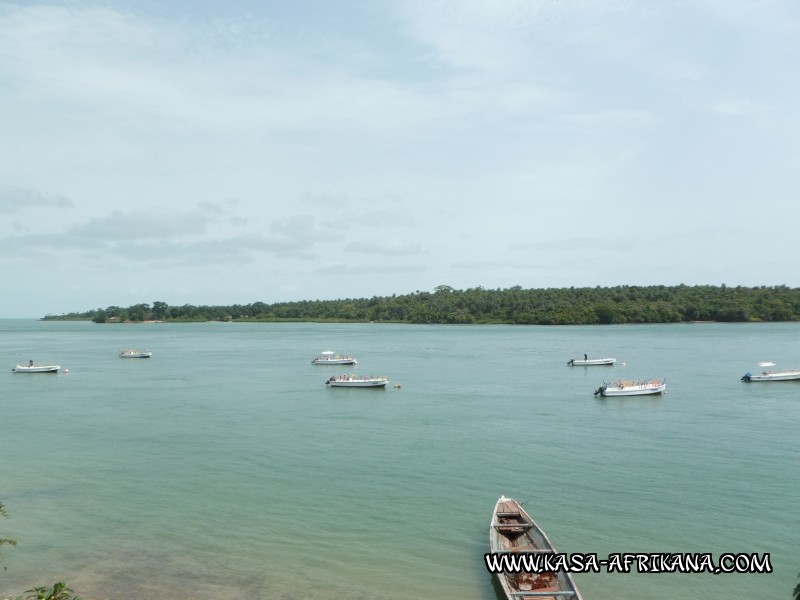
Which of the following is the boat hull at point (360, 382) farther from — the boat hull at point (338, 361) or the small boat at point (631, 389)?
the boat hull at point (338, 361)

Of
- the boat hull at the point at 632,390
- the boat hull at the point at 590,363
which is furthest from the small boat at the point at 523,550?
the boat hull at the point at 590,363

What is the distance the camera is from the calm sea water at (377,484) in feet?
72.6

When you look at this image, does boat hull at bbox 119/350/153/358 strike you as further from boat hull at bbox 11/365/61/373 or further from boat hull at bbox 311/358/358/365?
boat hull at bbox 311/358/358/365

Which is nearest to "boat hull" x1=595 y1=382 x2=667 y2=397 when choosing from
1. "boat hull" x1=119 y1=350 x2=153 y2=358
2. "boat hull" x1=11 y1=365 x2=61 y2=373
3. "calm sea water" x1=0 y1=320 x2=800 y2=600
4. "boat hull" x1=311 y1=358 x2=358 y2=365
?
"calm sea water" x1=0 y1=320 x2=800 y2=600

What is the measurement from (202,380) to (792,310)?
552 ft

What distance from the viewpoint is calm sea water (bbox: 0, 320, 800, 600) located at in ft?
72.6

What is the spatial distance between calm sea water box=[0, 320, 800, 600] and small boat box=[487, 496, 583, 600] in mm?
1088

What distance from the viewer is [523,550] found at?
2181cm

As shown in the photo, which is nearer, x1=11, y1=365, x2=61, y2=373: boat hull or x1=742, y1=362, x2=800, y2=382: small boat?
x1=742, y1=362, x2=800, y2=382: small boat

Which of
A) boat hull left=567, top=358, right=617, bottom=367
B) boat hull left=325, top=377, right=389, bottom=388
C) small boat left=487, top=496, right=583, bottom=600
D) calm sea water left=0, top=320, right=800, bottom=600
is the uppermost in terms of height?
boat hull left=567, top=358, right=617, bottom=367

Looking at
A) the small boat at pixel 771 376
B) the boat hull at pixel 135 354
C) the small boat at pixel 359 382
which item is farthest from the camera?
the boat hull at pixel 135 354

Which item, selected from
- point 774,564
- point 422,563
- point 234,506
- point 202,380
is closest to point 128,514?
point 234,506

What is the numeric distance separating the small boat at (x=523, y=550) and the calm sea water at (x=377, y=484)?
1088mm

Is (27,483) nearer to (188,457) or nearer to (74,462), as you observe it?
(74,462)
